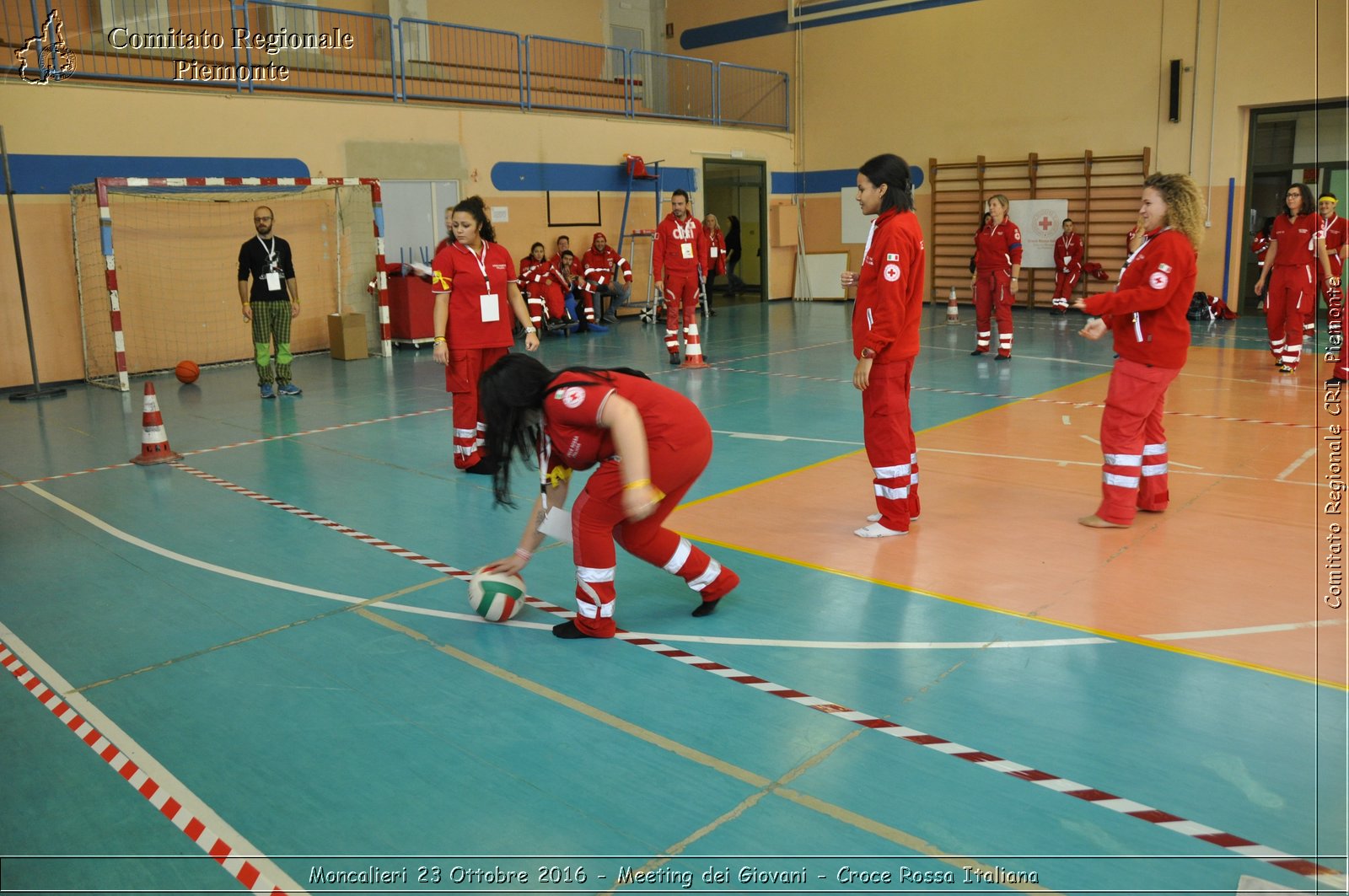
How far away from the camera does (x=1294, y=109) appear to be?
704 inches

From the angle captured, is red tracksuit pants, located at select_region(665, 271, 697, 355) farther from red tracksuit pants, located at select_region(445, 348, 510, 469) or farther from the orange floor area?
red tracksuit pants, located at select_region(445, 348, 510, 469)

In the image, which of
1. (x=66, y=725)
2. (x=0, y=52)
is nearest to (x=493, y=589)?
(x=66, y=725)

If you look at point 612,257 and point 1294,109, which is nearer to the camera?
point 1294,109

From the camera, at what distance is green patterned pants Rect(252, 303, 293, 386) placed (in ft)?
38.5

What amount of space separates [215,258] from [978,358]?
11.3 metres

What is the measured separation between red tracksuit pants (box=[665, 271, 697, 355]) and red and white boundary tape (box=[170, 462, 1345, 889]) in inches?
348

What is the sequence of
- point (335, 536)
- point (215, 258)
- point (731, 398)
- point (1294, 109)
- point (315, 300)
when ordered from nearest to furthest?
point (335, 536), point (731, 398), point (215, 258), point (315, 300), point (1294, 109)

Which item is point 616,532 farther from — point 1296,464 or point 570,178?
point 570,178

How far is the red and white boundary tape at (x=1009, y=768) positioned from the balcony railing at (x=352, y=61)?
1293 cm

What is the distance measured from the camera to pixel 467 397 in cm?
786

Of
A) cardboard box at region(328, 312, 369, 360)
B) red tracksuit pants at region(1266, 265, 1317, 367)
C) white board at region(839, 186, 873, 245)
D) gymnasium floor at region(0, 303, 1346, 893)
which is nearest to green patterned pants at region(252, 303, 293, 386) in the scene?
cardboard box at region(328, 312, 369, 360)

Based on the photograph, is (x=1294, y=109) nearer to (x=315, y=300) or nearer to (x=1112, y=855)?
(x=315, y=300)

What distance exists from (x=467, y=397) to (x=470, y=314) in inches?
26.0

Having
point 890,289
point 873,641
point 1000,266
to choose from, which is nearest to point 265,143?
point 1000,266
